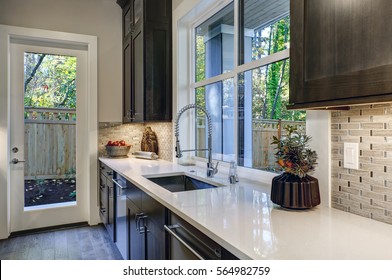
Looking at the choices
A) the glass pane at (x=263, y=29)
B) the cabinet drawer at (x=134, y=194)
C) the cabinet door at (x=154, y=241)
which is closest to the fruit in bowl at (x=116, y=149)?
the cabinet drawer at (x=134, y=194)

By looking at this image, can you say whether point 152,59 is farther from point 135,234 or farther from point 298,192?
point 298,192

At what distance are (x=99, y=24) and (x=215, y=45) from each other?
1.84 metres

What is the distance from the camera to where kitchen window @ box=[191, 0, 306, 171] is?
1.75 m

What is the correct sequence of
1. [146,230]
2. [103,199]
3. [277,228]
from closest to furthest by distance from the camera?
[277,228]
[146,230]
[103,199]

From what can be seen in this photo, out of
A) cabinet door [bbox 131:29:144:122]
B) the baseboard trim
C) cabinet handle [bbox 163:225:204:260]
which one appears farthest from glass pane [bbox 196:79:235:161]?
the baseboard trim

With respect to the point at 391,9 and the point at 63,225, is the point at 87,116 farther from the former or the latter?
the point at 391,9

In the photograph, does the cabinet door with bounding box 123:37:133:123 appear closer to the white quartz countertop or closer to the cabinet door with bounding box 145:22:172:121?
the cabinet door with bounding box 145:22:172:121

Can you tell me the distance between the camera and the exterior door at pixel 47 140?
3.21 meters

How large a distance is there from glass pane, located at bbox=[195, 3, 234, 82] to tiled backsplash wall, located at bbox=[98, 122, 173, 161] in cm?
76

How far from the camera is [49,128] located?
335 centimetres

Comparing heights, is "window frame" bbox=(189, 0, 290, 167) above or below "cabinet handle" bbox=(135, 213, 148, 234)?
above

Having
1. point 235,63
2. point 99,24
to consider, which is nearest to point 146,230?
point 235,63
